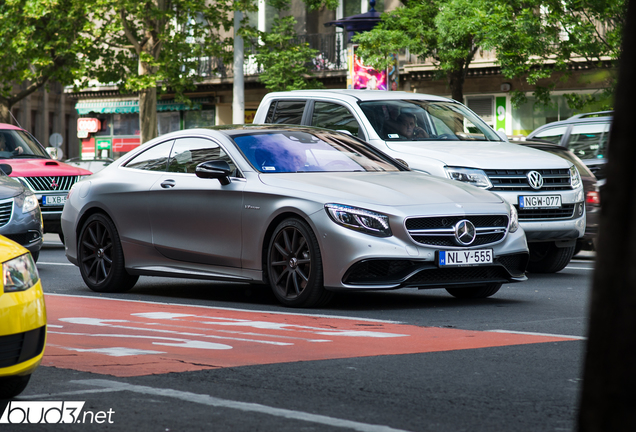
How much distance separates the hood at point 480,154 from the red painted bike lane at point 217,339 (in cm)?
334

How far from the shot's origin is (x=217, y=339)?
Result: 6789mm

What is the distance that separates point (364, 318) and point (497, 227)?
146cm

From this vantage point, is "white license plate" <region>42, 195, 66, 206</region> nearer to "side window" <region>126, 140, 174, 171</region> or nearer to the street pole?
"side window" <region>126, 140, 174, 171</region>

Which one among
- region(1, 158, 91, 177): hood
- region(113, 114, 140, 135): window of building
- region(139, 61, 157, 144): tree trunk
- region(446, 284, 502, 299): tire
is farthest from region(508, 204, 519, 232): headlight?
region(113, 114, 140, 135): window of building

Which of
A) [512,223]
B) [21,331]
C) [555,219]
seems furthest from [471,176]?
[21,331]

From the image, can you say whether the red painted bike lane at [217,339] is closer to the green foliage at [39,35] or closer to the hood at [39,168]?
the hood at [39,168]

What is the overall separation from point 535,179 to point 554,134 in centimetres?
476

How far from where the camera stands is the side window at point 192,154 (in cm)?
941

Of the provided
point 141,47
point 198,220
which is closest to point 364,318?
point 198,220

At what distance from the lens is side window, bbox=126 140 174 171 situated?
995 cm

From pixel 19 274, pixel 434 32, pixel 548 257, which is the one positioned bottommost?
pixel 548 257

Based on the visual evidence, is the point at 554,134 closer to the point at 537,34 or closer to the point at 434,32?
the point at 537,34

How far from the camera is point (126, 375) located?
5449 mm

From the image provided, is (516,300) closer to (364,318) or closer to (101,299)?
(364,318)
